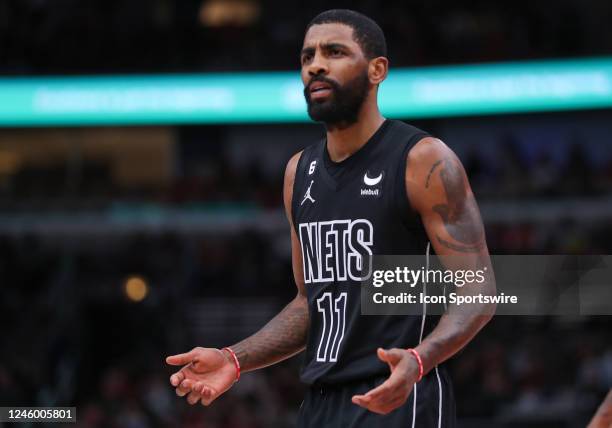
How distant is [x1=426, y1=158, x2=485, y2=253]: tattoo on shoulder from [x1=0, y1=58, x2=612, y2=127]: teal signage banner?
513 inches

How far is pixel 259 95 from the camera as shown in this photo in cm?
1786

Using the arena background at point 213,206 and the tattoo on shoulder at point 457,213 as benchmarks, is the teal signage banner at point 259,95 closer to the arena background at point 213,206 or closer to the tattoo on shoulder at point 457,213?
the arena background at point 213,206

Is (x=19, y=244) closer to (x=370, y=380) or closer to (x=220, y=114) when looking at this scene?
(x=220, y=114)

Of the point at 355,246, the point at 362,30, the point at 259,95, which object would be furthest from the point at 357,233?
the point at 259,95

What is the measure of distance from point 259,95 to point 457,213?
1411 cm

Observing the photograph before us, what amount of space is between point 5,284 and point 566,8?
37.5 ft

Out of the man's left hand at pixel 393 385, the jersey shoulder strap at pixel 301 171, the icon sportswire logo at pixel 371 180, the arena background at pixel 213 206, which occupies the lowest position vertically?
the man's left hand at pixel 393 385

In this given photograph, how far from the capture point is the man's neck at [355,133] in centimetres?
422

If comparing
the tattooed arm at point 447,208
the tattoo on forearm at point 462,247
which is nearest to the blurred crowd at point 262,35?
the tattooed arm at point 447,208

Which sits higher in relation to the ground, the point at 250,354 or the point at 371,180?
the point at 371,180

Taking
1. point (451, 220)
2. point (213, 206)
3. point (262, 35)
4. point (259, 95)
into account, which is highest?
point (262, 35)

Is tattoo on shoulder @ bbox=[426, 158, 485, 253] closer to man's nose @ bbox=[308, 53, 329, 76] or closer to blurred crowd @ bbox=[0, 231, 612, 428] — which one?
man's nose @ bbox=[308, 53, 329, 76]

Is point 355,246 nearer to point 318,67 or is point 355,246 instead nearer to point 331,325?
point 331,325

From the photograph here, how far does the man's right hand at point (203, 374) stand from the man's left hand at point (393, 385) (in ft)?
2.72
